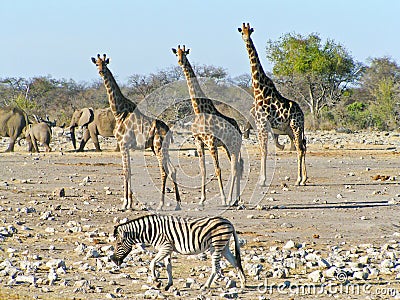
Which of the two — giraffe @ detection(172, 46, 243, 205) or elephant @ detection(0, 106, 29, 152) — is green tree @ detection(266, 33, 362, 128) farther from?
giraffe @ detection(172, 46, 243, 205)

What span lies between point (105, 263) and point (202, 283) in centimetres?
144

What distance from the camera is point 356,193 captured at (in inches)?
641

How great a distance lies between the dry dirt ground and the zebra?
0.25 meters

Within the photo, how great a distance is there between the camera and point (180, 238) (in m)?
8.62

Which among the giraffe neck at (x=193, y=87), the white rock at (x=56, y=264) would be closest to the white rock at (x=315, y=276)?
the white rock at (x=56, y=264)

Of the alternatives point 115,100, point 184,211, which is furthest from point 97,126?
point 184,211

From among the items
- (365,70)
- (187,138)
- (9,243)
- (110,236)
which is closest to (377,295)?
(110,236)

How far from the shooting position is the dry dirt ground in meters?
8.65

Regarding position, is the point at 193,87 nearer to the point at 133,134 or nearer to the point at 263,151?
the point at 133,134

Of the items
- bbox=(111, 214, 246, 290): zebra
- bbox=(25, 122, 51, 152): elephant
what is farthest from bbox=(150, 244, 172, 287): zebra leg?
bbox=(25, 122, 51, 152): elephant

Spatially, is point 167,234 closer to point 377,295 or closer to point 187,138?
point 377,295

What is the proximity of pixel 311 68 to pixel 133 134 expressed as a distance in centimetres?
3208

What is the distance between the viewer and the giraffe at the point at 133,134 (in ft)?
46.6

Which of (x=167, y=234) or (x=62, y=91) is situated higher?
(x=62, y=91)
